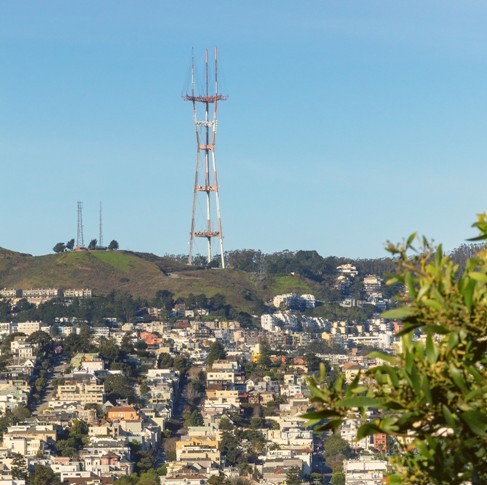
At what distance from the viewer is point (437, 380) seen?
17.5 feet

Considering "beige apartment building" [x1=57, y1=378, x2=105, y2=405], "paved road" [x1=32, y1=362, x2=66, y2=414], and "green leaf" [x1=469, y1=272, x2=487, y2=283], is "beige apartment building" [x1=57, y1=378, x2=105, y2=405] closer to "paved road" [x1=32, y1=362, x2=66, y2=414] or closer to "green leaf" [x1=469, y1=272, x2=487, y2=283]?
"paved road" [x1=32, y1=362, x2=66, y2=414]

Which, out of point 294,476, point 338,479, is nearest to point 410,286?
point 294,476

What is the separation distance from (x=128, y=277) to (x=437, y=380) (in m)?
103

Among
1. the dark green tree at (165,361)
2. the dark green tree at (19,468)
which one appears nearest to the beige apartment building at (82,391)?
the dark green tree at (165,361)

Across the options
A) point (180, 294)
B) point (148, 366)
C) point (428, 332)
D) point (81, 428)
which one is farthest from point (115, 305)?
point (428, 332)

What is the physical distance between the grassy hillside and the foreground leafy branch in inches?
3893

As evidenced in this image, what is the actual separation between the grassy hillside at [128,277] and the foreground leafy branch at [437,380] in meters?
98.9

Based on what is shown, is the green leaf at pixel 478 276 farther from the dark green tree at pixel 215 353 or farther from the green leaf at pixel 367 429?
the dark green tree at pixel 215 353

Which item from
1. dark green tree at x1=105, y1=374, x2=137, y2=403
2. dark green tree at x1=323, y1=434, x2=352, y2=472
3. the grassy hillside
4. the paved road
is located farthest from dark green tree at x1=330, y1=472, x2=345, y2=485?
the grassy hillside

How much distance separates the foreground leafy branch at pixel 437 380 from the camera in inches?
209

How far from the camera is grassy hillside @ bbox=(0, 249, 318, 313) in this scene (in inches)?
4154

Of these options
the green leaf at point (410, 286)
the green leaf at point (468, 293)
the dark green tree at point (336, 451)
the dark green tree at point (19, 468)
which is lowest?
the green leaf at point (468, 293)

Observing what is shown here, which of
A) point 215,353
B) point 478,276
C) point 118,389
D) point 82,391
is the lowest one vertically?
point 478,276

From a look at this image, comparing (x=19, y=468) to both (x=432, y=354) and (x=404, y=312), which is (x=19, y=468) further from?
(x=432, y=354)
